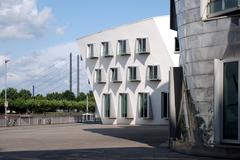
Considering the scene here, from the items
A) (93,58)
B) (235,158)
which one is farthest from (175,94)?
(93,58)

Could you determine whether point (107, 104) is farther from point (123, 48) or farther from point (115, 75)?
point (123, 48)

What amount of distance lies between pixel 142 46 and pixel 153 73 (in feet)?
10.7

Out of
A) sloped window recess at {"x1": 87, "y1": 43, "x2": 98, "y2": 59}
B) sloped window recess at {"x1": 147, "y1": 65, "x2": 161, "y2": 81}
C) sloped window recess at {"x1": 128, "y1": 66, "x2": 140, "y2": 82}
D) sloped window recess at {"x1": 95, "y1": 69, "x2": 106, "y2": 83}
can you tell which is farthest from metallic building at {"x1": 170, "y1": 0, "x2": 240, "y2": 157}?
sloped window recess at {"x1": 87, "y1": 43, "x2": 98, "y2": 59}

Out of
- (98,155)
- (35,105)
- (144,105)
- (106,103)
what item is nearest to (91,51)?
(106,103)

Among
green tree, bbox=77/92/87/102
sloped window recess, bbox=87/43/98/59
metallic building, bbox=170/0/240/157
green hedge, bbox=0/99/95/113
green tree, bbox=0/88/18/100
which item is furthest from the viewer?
green tree, bbox=77/92/87/102

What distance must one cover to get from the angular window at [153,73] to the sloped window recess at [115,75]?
426 cm

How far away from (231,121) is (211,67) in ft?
6.59

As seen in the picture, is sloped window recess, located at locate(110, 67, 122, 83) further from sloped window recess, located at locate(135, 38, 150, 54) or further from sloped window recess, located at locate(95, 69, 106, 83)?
sloped window recess, located at locate(135, 38, 150, 54)

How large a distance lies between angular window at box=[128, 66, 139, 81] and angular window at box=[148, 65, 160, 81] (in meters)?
1.69

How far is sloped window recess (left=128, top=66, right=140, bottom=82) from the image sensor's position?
6034 centimetres

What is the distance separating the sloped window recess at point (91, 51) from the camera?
64.3 metres

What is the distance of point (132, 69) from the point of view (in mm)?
60969

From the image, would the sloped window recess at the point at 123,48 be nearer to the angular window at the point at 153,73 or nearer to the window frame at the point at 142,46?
the window frame at the point at 142,46

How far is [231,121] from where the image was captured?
17.8 m
